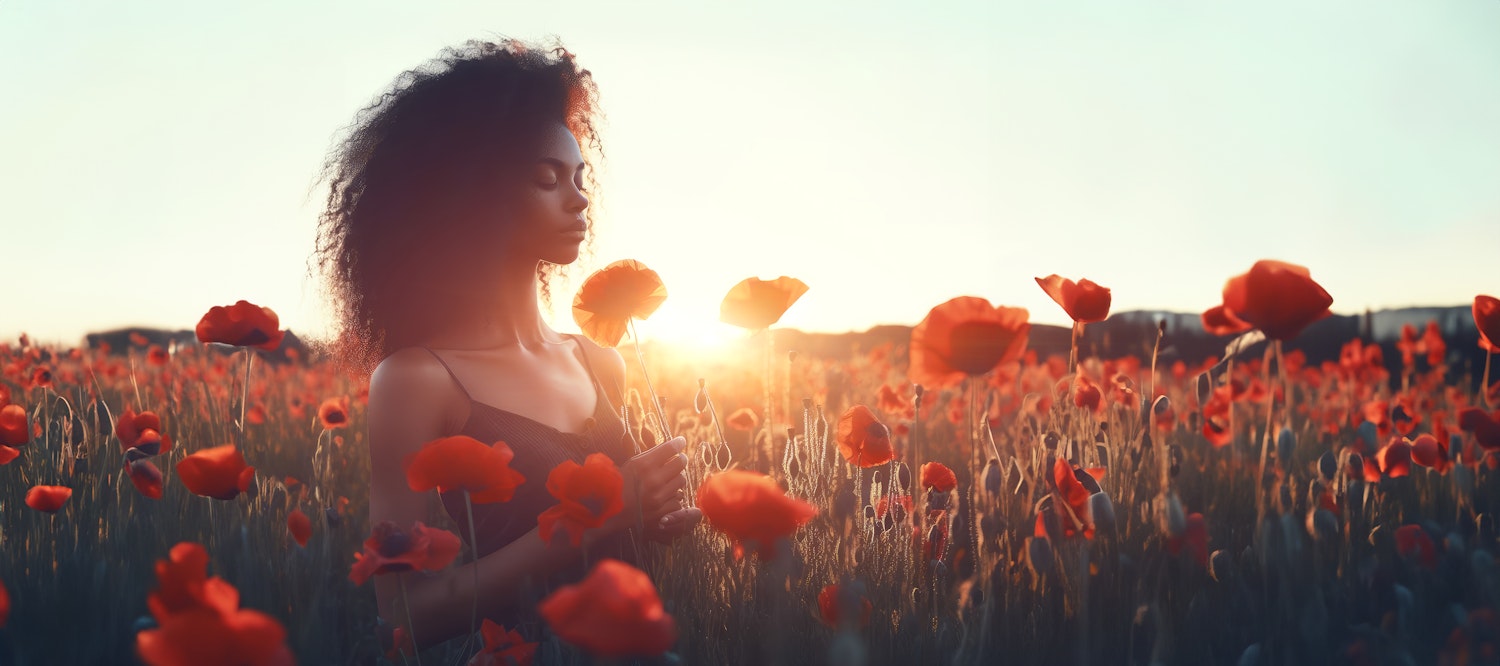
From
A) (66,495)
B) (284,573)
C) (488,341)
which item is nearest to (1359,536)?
(488,341)

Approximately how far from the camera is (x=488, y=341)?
200 cm

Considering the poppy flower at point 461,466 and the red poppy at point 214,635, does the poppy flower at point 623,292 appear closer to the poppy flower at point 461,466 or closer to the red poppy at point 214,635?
the poppy flower at point 461,466

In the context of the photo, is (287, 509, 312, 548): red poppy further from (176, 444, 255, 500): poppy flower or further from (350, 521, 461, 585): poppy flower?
(350, 521, 461, 585): poppy flower

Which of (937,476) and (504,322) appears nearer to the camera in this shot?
(937,476)

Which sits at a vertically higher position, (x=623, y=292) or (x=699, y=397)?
(x=623, y=292)

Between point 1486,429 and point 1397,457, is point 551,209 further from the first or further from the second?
point 1486,429

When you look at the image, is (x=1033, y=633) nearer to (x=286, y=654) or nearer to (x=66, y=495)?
(x=286, y=654)

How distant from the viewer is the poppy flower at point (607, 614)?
0.77 meters

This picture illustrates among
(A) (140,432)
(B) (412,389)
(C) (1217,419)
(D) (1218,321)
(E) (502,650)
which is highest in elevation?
(D) (1218,321)

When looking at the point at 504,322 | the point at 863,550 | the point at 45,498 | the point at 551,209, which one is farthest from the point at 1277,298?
the point at 45,498

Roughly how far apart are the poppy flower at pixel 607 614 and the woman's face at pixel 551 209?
3.90 feet

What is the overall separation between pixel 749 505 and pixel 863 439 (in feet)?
2.45

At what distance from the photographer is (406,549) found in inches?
47.1

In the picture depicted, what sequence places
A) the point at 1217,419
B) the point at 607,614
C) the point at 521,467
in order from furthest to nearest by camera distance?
the point at 1217,419 < the point at 521,467 < the point at 607,614
